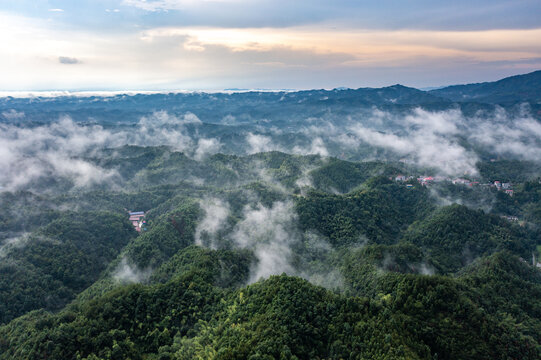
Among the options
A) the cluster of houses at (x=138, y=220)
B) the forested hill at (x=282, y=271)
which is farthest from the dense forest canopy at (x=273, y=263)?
the cluster of houses at (x=138, y=220)

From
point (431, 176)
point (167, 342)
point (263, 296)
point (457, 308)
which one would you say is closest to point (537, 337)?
point (457, 308)

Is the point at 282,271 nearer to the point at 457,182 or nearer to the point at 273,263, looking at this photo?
the point at 273,263

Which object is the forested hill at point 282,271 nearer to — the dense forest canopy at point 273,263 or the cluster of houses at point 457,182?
the dense forest canopy at point 273,263

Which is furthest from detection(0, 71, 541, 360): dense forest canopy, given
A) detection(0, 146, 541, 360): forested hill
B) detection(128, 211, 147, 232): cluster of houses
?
detection(128, 211, 147, 232): cluster of houses

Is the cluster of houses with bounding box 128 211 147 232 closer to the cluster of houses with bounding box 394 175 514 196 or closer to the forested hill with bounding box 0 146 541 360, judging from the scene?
the forested hill with bounding box 0 146 541 360

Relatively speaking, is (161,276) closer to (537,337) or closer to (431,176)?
(537,337)

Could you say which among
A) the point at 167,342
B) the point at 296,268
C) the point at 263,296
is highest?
the point at 263,296
